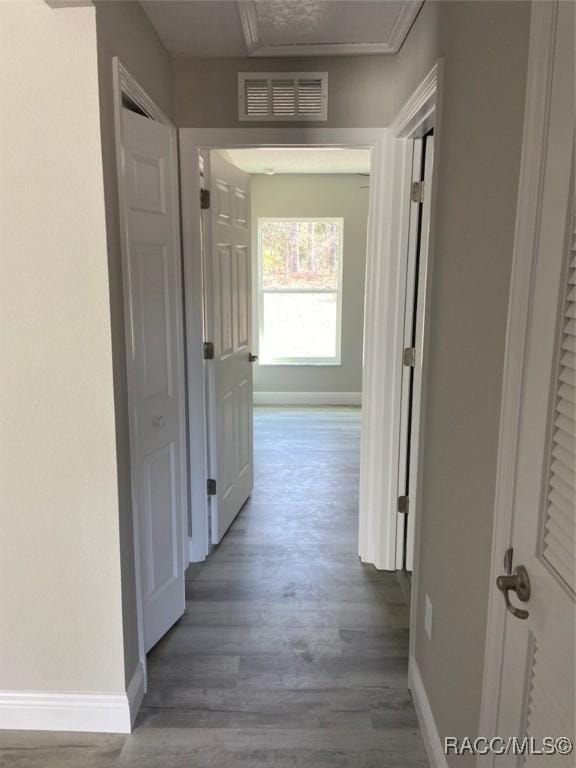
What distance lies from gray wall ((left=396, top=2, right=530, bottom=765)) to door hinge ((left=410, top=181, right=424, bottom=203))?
593 mm

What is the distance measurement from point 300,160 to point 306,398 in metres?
2.63

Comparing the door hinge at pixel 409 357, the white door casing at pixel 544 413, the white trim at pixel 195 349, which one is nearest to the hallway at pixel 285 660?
the white trim at pixel 195 349

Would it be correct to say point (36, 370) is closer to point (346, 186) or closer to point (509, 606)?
point (509, 606)

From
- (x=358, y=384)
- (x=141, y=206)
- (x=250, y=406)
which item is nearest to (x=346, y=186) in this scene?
(x=358, y=384)

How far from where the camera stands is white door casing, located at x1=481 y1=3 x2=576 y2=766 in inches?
35.4

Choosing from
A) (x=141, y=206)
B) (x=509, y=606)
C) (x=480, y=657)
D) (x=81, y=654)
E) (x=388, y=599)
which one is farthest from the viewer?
(x=388, y=599)

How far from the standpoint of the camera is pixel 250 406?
369 centimetres

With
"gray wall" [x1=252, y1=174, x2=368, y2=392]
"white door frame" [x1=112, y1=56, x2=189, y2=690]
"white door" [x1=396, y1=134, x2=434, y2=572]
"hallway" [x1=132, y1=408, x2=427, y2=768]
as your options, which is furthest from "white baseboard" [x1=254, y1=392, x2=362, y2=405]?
"white door frame" [x1=112, y1=56, x2=189, y2=690]

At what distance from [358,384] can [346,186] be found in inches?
86.9

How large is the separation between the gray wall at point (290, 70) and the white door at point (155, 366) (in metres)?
0.27

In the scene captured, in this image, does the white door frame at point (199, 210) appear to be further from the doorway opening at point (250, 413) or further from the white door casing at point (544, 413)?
the white door casing at point (544, 413)

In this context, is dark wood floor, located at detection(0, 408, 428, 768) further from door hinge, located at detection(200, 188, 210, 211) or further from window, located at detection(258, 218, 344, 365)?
window, located at detection(258, 218, 344, 365)

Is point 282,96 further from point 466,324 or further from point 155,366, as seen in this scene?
point 466,324

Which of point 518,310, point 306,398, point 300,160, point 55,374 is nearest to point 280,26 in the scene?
point 55,374
